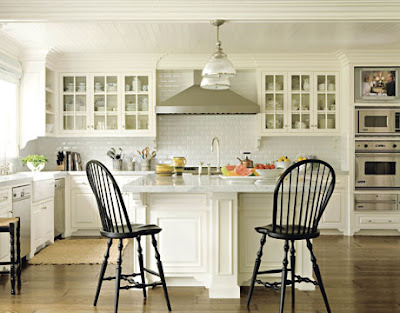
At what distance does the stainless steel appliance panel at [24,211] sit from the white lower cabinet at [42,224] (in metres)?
0.14

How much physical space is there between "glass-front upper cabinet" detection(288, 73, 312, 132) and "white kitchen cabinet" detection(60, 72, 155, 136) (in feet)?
6.40

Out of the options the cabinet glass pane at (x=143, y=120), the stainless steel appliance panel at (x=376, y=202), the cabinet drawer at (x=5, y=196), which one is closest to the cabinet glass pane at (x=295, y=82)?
the stainless steel appliance panel at (x=376, y=202)

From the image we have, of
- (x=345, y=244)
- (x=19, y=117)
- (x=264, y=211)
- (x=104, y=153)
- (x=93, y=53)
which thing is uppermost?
(x=93, y=53)

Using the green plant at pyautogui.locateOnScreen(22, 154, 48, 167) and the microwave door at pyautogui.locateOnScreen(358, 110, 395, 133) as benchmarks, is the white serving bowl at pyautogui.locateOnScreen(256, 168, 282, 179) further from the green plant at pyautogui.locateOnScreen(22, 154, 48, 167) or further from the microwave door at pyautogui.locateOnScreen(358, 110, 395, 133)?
the green plant at pyautogui.locateOnScreen(22, 154, 48, 167)

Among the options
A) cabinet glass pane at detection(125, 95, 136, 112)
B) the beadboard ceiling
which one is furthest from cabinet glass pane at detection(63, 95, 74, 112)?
cabinet glass pane at detection(125, 95, 136, 112)

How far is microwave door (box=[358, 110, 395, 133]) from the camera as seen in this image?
6043mm

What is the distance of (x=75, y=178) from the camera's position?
601cm

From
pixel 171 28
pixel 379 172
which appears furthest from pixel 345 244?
pixel 171 28

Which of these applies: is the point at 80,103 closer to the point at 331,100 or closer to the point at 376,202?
the point at 331,100

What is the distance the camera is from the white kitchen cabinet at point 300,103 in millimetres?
6336

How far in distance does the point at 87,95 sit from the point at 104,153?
88cm

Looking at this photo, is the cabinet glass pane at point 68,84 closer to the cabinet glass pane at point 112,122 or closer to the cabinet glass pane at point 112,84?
the cabinet glass pane at point 112,84

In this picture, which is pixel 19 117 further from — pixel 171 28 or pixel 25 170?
pixel 171 28

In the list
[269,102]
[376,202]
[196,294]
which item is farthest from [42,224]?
[376,202]
